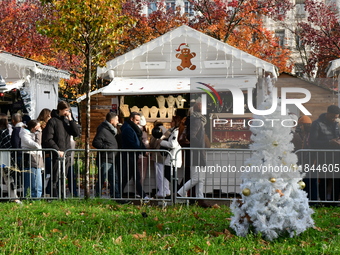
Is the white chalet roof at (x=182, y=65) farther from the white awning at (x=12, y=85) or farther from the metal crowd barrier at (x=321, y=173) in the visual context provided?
the metal crowd barrier at (x=321, y=173)

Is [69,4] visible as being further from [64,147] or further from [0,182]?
[0,182]

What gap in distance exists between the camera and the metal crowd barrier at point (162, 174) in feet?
33.4

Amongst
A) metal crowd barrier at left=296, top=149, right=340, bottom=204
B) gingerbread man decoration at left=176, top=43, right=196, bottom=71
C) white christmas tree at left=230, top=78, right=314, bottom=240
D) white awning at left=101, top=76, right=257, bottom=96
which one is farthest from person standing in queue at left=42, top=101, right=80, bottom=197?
gingerbread man decoration at left=176, top=43, right=196, bottom=71

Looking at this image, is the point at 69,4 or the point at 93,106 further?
the point at 93,106

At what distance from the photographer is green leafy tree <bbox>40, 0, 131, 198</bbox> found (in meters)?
10.0

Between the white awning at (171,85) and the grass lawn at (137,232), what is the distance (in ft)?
22.5

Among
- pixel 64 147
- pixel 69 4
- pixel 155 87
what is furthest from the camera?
pixel 155 87

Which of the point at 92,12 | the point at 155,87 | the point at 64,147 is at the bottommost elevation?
the point at 64,147

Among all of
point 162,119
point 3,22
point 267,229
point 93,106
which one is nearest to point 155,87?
point 162,119

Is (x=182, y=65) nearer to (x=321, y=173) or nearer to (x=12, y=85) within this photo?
(x=12, y=85)

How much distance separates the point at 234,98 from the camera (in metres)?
16.9

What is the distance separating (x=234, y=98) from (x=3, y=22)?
50.2 ft

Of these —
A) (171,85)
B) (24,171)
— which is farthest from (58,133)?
(171,85)

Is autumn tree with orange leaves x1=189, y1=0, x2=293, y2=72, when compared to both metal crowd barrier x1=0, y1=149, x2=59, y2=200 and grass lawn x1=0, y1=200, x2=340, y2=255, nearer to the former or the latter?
metal crowd barrier x1=0, y1=149, x2=59, y2=200
